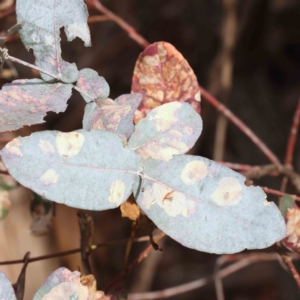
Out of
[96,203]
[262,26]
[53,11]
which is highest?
[53,11]

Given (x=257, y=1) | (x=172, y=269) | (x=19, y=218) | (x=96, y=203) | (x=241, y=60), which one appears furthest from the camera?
(x=172, y=269)

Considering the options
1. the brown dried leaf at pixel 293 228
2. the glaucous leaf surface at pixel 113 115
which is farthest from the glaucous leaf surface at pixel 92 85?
the brown dried leaf at pixel 293 228

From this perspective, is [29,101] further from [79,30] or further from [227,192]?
[227,192]

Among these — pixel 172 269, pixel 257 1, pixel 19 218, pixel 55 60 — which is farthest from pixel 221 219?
pixel 172 269

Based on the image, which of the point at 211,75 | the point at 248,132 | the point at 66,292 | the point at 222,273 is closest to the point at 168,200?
the point at 66,292

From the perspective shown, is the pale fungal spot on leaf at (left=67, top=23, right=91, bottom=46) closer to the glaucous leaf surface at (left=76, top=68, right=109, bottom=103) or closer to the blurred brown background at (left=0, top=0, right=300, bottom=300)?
the glaucous leaf surface at (left=76, top=68, right=109, bottom=103)

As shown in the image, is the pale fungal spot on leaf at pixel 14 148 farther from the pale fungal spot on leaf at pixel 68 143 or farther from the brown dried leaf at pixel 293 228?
the brown dried leaf at pixel 293 228

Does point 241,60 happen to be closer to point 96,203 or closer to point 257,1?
point 257,1
